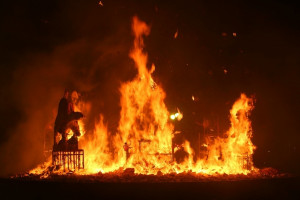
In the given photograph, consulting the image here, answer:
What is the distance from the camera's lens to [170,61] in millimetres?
15758

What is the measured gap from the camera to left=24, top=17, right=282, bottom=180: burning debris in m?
13.4

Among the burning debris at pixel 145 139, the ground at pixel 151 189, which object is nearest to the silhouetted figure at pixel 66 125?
the burning debris at pixel 145 139

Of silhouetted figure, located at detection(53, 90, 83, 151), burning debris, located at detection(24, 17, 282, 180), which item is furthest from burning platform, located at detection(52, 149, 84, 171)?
silhouetted figure, located at detection(53, 90, 83, 151)

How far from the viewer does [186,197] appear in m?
9.88

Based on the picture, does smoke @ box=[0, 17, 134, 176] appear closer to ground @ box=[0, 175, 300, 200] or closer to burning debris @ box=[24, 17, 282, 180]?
burning debris @ box=[24, 17, 282, 180]

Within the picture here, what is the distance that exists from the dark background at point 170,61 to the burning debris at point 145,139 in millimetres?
562

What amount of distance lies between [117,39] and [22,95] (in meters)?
4.54

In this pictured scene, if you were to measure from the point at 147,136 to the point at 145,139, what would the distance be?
271 mm

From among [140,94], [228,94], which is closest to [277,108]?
[228,94]

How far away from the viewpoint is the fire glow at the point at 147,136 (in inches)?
551

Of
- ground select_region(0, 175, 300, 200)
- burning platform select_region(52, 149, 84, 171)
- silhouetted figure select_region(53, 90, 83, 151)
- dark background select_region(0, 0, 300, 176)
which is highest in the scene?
dark background select_region(0, 0, 300, 176)

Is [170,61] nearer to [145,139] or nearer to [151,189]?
[145,139]

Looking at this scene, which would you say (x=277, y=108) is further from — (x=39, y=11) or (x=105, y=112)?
(x=39, y=11)

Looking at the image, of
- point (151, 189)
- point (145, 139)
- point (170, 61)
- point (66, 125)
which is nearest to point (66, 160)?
point (66, 125)
